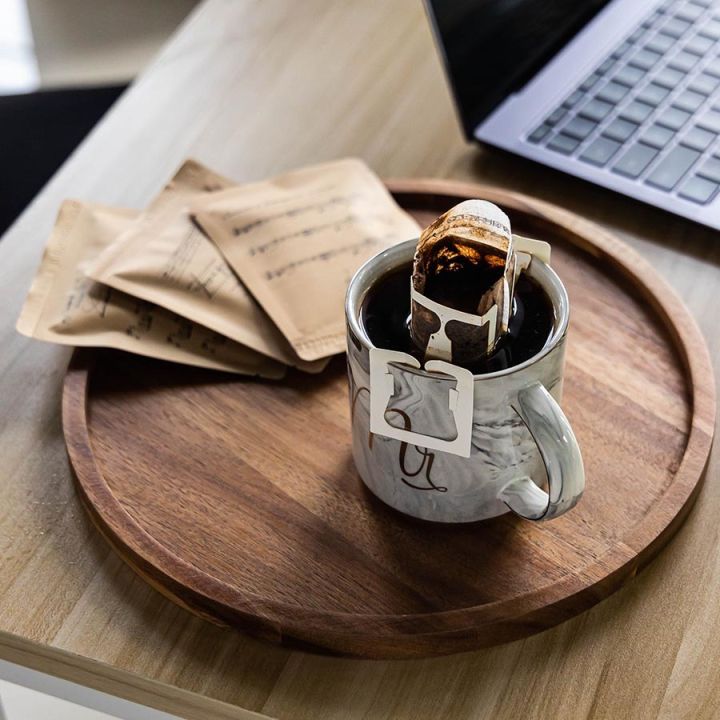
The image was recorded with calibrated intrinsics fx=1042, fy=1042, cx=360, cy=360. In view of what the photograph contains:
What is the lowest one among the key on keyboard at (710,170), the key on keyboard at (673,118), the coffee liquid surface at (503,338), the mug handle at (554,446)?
the key on keyboard at (710,170)

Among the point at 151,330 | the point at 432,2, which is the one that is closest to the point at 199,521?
the point at 151,330

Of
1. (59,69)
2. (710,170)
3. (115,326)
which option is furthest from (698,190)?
(59,69)

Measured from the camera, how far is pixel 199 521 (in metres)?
0.57

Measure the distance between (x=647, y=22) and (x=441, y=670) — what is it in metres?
0.62

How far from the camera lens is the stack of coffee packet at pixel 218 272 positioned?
0.65 meters

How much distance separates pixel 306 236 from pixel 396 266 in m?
0.17

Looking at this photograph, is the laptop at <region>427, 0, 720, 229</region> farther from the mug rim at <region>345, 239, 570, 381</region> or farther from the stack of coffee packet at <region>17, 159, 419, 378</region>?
the mug rim at <region>345, 239, 570, 381</region>

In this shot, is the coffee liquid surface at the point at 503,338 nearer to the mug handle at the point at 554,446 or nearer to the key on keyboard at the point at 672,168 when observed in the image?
the mug handle at the point at 554,446

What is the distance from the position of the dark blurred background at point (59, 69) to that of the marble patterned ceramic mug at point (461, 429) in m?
0.74

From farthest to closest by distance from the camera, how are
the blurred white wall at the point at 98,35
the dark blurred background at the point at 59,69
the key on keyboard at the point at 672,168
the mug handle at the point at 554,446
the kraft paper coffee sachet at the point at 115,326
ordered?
the blurred white wall at the point at 98,35, the dark blurred background at the point at 59,69, the key on keyboard at the point at 672,168, the kraft paper coffee sachet at the point at 115,326, the mug handle at the point at 554,446

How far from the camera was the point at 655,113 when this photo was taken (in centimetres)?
81

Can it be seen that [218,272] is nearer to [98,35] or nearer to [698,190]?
[698,190]

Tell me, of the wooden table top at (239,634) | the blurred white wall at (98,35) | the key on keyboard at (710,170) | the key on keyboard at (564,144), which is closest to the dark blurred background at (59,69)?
the blurred white wall at (98,35)

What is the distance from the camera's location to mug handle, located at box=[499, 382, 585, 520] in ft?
1.55
